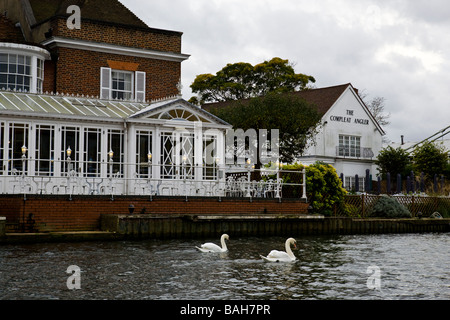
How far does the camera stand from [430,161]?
49.8 metres

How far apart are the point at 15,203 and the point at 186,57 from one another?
1437 cm

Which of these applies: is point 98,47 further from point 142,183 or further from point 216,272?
point 216,272

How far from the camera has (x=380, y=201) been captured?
31.5 meters

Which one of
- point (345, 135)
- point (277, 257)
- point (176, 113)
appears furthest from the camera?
point (345, 135)

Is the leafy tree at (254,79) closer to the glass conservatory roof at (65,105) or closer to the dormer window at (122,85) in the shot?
the dormer window at (122,85)

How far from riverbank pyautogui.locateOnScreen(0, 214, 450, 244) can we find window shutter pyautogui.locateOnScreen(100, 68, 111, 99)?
9802mm

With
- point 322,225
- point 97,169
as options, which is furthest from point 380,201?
point 97,169

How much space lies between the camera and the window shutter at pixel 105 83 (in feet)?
99.0

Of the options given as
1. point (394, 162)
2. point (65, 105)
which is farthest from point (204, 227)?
point (394, 162)

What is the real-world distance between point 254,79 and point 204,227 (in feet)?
128

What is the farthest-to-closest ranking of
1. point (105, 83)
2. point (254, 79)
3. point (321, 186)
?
point (254, 79) → point (105, 83) → point (321, 186)

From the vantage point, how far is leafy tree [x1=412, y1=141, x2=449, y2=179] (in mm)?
49562

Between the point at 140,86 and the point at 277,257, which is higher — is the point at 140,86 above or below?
above

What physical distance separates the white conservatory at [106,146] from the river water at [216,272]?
414 centimetres
